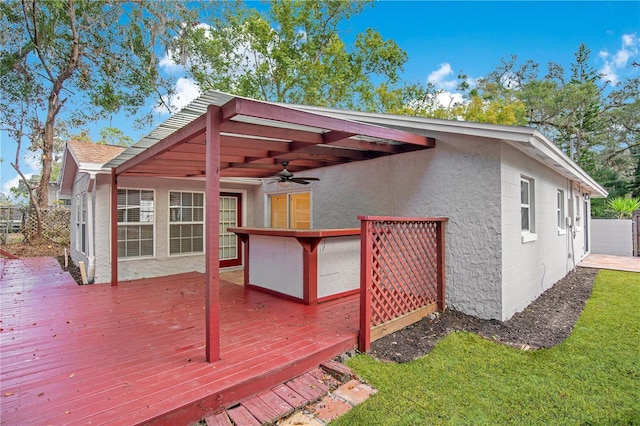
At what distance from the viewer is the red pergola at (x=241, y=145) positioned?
3168mm

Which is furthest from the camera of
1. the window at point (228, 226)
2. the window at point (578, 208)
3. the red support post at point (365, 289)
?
the window at point (578, 208)

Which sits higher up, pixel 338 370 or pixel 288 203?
pixel 288 203

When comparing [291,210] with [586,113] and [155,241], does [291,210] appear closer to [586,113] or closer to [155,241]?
[155,241]

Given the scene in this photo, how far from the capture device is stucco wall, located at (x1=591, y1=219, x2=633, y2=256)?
1305 cm

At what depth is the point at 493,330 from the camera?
448cm

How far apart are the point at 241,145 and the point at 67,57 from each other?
15463 millimetres

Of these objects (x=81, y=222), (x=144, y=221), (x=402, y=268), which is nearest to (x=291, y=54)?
(x=81, y=222)

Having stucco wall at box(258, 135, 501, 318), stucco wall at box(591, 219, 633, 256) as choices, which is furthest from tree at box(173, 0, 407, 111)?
stucco wall at box(258, 135, 501, 318)

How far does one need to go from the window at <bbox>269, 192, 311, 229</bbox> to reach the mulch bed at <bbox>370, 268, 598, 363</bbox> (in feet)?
13.8

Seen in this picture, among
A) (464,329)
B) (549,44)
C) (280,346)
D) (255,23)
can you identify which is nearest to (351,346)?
(280,346)

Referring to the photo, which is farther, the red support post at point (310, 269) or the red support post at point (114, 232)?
the red support post at point (114, 232)

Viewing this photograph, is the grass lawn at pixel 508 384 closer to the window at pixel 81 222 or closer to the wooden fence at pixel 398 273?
the wooden fence at pixel 398 273

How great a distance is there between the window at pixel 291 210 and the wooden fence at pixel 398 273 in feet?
12.1

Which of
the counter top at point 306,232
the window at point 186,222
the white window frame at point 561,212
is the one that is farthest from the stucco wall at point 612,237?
the window at point 186,222
